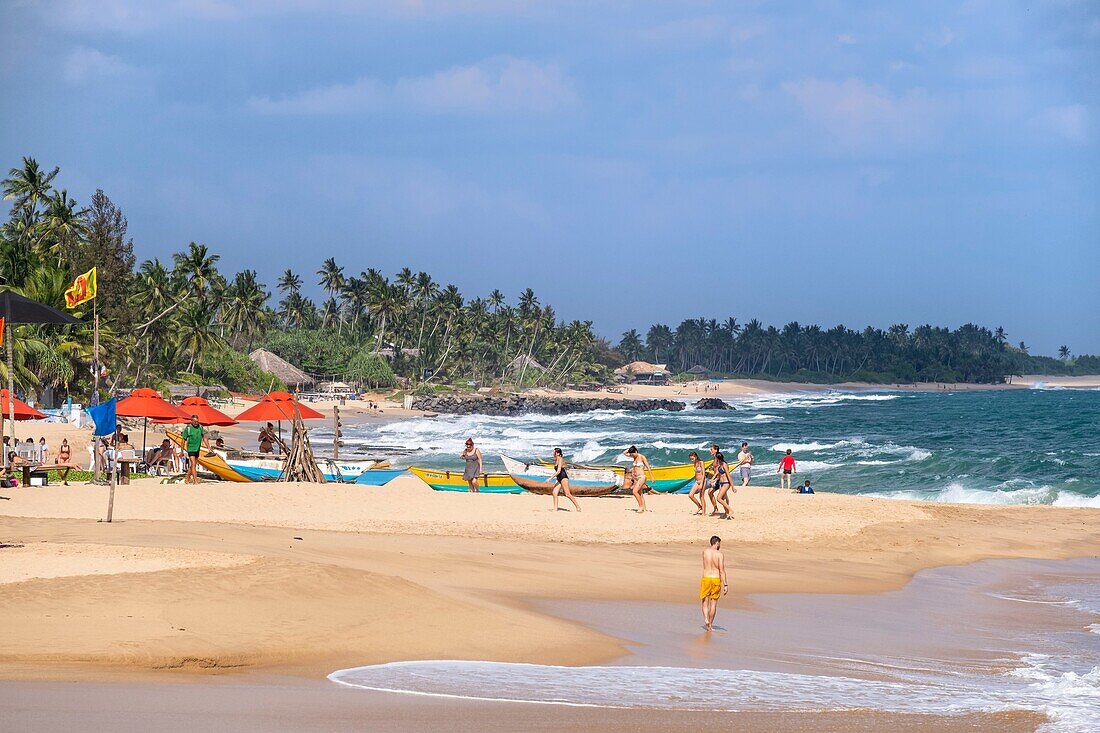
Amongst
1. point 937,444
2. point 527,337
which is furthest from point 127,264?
point 527,337

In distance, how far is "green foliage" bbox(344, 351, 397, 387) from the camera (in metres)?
94.6

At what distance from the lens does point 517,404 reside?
95938mm

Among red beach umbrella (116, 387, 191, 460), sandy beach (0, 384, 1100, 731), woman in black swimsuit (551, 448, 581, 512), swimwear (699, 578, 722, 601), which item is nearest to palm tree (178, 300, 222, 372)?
red beach umbrella (116, 387, 191, 460)

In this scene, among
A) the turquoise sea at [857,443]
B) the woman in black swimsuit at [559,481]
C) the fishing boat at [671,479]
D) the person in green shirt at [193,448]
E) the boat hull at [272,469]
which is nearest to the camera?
the woman in black swimsuit at [559,481]

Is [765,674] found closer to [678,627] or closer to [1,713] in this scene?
[678,627]

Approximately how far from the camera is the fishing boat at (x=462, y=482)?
2552 cm

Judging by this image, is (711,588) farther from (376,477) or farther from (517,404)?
(517,404)

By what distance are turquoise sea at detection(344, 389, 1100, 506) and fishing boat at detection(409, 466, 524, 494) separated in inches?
417

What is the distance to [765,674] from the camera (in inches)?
362

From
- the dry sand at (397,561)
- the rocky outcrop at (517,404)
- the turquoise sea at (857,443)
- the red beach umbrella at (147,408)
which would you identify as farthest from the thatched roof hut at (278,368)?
the dry sand at (397,561)

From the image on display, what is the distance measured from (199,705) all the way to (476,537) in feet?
34.5

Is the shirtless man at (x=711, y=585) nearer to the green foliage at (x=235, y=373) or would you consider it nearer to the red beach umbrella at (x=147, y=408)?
the red beach umbrella at (x=147, y=408)

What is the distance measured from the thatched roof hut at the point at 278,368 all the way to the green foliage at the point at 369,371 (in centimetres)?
930

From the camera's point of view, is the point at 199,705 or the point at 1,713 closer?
the point at 1,713
